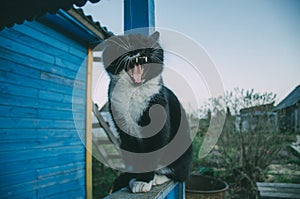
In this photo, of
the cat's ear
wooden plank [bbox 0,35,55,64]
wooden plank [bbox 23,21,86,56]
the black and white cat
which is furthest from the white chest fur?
wooden plank [bbox 23,21,86,56]

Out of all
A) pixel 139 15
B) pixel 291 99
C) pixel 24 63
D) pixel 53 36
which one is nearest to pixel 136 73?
pixel 139 15

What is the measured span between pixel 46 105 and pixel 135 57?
1.85 meters

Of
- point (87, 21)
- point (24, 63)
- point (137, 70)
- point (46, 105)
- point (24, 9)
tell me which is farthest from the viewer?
point (87, 21)

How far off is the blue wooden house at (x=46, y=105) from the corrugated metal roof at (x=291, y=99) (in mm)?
2053

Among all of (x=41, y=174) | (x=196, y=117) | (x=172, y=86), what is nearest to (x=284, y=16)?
(x=196, y=117)

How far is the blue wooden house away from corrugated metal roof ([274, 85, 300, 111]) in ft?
6.74

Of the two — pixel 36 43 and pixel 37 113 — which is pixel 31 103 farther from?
pixel 36 43

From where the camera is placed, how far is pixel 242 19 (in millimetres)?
2051

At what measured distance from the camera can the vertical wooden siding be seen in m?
2.02

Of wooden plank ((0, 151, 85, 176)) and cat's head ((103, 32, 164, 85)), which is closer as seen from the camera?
cat's head ((103, 32, 164, 85))

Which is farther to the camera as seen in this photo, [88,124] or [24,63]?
[88,124]

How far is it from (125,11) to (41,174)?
1898mm

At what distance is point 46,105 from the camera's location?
245 centimetres

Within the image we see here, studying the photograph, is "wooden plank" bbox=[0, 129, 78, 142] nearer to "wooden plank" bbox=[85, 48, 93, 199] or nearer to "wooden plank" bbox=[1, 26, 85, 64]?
"wooden plank" bbox=[85, 48, 93, 199]
